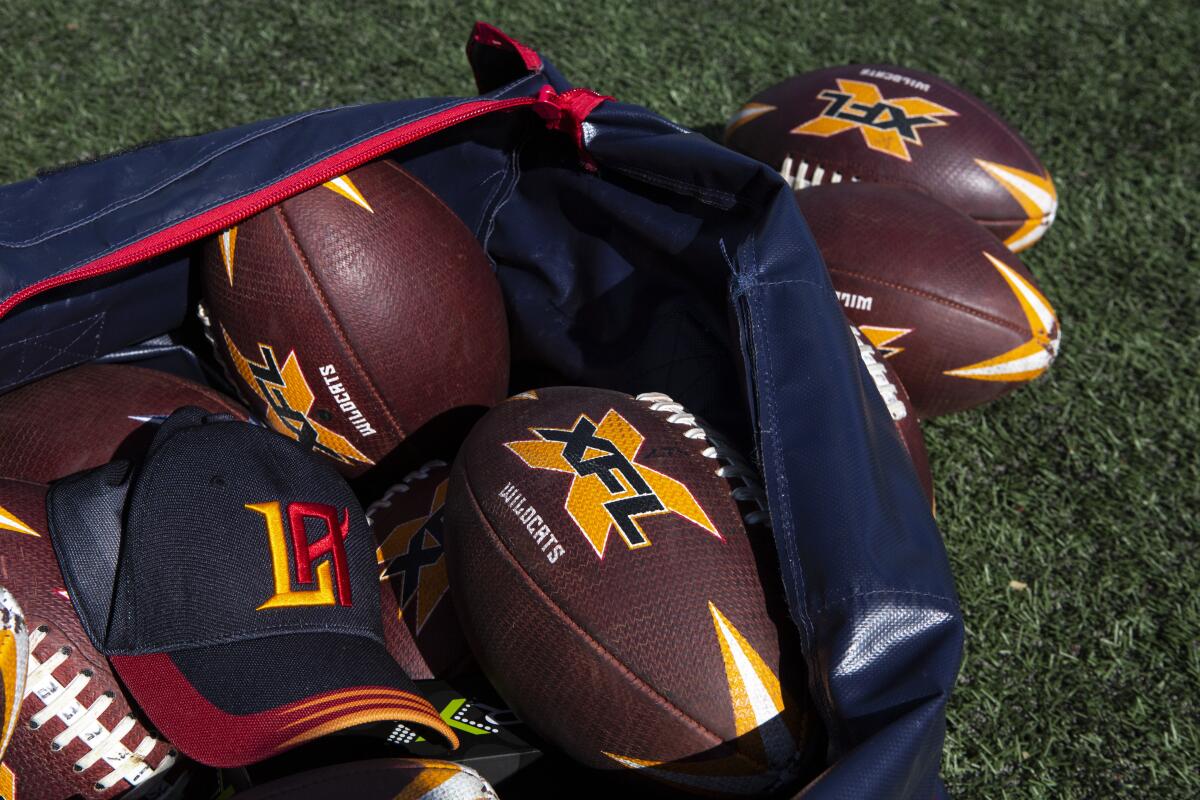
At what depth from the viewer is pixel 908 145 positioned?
214 centimetres

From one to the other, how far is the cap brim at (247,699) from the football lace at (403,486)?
1.35 feet

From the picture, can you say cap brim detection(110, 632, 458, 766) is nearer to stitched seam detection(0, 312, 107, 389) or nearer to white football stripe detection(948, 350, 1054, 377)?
stitched seam detection(0, 312, 107, 389)

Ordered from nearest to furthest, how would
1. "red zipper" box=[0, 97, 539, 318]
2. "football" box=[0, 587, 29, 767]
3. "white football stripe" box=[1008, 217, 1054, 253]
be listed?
1. "football" box=[0, 587, 29, 767]
2. "red zipper" box=[0, 97, 539, 318]
3. "white football stripe" box=[1008, 217, 1054, 253]

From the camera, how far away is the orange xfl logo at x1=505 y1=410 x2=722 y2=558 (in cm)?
127

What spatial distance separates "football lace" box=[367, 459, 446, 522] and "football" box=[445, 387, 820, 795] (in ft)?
1.01

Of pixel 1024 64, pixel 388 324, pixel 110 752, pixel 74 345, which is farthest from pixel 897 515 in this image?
pixel 1024 64

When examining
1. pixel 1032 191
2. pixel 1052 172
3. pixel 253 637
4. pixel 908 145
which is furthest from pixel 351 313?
pixel 1052 172

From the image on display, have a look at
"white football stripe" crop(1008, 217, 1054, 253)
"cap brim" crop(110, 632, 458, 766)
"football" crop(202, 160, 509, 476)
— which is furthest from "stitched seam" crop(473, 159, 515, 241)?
"white football stripe" crop(1008, 217, 1054, 253)

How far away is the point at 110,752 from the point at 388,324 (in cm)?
69

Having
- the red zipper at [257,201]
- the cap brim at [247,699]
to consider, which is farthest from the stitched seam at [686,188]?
the cap brim at [247,699]

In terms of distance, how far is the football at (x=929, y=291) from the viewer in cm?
185

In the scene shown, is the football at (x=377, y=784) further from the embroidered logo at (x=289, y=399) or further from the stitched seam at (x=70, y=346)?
the stitched seam at (x=70, y=346)

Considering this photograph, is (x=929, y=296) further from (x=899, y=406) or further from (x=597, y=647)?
(x=597, y=647)

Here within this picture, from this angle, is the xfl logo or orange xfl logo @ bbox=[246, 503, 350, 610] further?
the xfl logo
